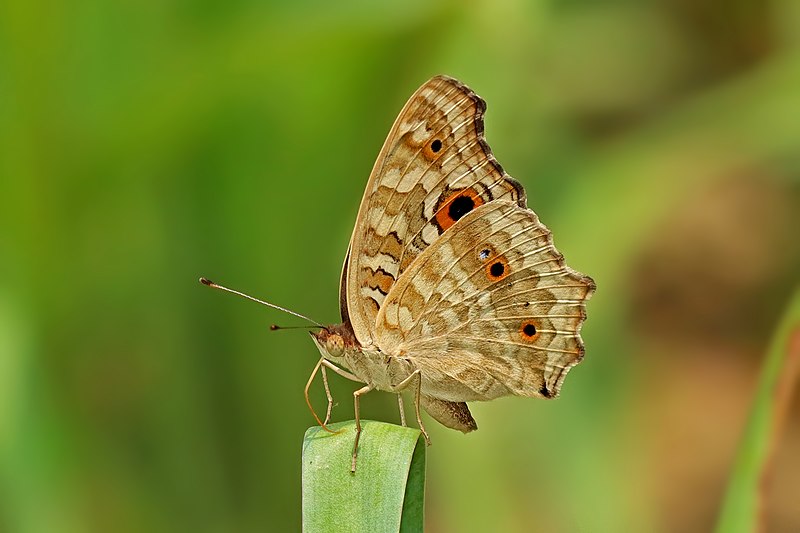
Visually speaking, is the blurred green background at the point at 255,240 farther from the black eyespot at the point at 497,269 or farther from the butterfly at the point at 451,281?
the black eyespot at the point at 497,269

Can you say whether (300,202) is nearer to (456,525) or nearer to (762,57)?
(456,525)

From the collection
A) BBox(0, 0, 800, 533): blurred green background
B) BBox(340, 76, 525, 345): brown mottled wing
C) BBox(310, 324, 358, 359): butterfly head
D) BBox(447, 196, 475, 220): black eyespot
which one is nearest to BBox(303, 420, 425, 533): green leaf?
BBox(310, 324, 358, 359): butterfly head

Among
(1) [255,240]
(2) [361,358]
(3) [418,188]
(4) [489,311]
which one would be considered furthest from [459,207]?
(1) [255,240]

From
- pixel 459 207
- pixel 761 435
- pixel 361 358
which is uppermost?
pixel 459 207

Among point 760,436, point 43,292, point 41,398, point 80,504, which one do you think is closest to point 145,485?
point 80,504

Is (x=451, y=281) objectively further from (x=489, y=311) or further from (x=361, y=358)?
(x=361, y=358)

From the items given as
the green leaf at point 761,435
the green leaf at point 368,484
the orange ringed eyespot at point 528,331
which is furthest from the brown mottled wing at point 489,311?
the green leaf at point 368,484
